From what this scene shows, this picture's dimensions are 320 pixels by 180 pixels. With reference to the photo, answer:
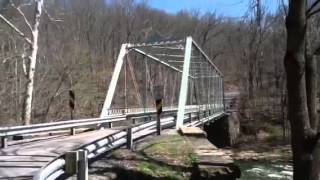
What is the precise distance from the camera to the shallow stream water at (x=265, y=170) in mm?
28983

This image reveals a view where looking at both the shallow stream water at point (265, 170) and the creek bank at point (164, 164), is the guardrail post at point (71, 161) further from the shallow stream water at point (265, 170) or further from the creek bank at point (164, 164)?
the shallow stream water at point (265, 170)

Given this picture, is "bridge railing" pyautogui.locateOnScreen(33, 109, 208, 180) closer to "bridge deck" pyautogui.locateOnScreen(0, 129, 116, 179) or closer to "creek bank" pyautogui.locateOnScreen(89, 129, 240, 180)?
"creek bank" pyautogui.locateOnScreen(89, 129, 240, 180)

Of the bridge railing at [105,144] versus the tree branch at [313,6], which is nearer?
the bridge railing at [105,144]

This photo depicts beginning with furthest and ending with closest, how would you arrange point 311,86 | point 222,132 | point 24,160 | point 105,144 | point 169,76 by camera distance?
point 222,132, point 169,76, point 105,144, point 24,160, point 311,86

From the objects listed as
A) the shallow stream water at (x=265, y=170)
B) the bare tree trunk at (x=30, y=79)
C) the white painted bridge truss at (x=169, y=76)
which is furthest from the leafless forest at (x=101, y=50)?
the shallow stream water at (x=265, y=170)

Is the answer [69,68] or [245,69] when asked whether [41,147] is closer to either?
[69,68]

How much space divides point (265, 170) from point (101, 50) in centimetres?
4412

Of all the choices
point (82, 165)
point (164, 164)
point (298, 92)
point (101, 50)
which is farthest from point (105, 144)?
point (101, 50)

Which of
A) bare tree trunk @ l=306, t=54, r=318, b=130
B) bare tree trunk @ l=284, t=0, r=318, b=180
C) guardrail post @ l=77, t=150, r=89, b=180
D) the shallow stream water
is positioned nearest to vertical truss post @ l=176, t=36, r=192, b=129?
the shallow stream water

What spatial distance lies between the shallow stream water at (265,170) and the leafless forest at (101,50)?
7398mm

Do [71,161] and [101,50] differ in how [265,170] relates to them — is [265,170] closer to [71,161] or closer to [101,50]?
[71,161]

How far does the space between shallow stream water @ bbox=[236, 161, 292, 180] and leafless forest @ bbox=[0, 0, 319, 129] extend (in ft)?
24.3

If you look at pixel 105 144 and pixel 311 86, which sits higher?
pixel 311 86

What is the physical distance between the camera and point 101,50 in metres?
73.8
